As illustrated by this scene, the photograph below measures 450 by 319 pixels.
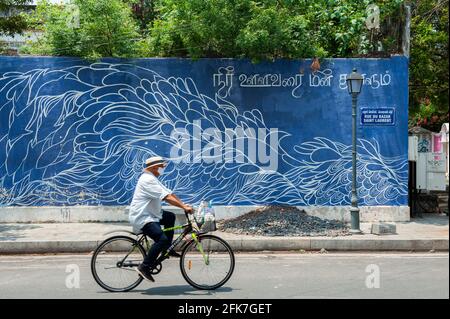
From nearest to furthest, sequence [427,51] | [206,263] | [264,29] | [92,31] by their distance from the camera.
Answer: [206,263] → [264,29] → [92,31] → [427,51]

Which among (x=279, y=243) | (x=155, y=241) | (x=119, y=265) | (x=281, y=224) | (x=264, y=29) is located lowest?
(x=279, y=243)

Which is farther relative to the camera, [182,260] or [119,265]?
[182,260]

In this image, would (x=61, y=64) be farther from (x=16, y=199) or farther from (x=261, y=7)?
(x=261, y=7)

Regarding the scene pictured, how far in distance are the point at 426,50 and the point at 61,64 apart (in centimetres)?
974

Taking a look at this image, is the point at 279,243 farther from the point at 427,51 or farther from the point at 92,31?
the point at 427,51

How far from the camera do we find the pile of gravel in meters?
12.7

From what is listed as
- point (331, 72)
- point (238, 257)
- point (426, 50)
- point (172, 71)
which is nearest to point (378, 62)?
point (331, 72)

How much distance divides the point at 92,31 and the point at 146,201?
7829 millimetres

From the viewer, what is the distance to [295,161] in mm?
14555

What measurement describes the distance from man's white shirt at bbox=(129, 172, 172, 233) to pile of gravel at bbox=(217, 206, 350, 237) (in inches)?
198

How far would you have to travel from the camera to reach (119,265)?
7977 millimetres

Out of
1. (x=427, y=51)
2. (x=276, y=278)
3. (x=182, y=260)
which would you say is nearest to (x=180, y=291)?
(x=182, y=260)
